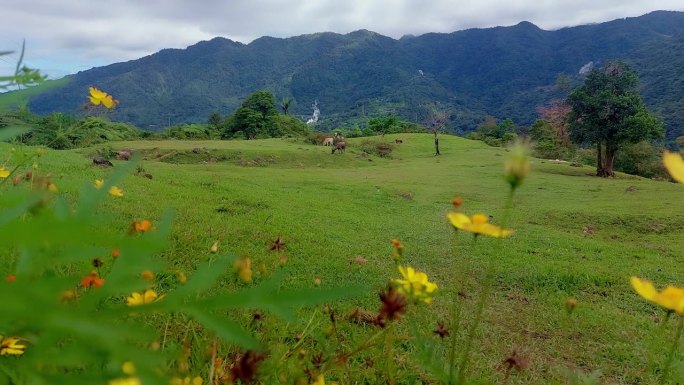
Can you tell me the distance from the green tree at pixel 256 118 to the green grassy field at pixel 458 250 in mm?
14923

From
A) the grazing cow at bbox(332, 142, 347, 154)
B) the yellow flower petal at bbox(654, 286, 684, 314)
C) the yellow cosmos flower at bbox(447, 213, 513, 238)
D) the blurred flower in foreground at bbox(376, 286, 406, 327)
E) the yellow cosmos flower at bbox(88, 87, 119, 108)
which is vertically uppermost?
the yellow cosmos flower at bbox(88, 87, 119, 108)

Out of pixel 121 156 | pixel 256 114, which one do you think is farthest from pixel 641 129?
pixel 256 114

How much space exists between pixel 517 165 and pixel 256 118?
84.5 feet

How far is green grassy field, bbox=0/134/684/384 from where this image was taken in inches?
94.5

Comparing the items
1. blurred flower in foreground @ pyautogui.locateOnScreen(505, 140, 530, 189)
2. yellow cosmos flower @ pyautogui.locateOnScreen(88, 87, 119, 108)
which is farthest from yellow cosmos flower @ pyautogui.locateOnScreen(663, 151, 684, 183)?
yellow cosmos flower @ pyautogui.locateOnScreen(88, 87, 119, 108)

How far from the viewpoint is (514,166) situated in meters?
0.50

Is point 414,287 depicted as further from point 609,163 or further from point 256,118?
point 256,118

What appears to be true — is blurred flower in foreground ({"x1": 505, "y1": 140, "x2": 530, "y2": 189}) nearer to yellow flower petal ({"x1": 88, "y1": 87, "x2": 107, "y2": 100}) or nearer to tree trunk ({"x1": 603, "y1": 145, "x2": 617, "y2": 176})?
yellow flower petal ({"x1": 88, "y1": 87, "x2": 107, "y2": 100})

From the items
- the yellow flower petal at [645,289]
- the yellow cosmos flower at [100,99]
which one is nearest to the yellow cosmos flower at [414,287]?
the yellow flower petal at [645,289]

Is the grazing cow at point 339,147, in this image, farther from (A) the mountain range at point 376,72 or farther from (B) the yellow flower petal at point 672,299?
(A) the mountain range at point 376,72

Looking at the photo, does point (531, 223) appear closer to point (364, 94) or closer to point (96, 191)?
point (96, 191)

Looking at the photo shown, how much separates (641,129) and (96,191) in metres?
14.7

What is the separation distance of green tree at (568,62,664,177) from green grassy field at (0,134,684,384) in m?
2.56

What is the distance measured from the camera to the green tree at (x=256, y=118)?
25516 millimetres
